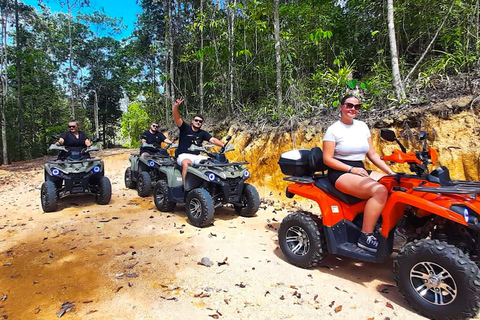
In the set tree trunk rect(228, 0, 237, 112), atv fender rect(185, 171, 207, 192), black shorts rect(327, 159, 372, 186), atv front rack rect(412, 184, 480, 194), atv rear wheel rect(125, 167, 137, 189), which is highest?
tree trunk rect(228, 0, 237, 112)

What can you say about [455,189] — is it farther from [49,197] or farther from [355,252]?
[49,197]

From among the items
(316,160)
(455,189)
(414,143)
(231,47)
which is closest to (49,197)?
(316,160)

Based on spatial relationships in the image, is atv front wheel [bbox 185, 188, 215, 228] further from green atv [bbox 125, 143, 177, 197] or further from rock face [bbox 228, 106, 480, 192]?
rock face [bbox 228, 106, 480, 192]

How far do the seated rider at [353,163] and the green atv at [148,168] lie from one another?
4266 mm

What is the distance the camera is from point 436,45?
271 inches

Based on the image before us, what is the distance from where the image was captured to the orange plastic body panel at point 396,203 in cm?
218

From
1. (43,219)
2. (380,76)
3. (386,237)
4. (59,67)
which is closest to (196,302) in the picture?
(386,237)

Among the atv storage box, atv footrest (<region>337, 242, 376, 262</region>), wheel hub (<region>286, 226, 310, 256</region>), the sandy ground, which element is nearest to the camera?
the sandy ground

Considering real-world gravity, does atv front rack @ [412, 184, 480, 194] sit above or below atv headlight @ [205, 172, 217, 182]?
above

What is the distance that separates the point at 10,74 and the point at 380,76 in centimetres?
2288

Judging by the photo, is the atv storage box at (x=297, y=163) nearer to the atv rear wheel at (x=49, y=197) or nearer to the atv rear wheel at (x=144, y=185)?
the atv rear wheel at (x=144, y=185)

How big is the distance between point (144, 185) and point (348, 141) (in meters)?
5.23

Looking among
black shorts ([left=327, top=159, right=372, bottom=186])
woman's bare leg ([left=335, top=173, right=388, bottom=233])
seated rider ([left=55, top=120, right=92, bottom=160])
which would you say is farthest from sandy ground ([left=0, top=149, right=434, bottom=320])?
seated rider ([left=55, top=120, right=92, bottom=160])

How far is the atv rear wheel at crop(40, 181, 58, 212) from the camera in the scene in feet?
17.5
